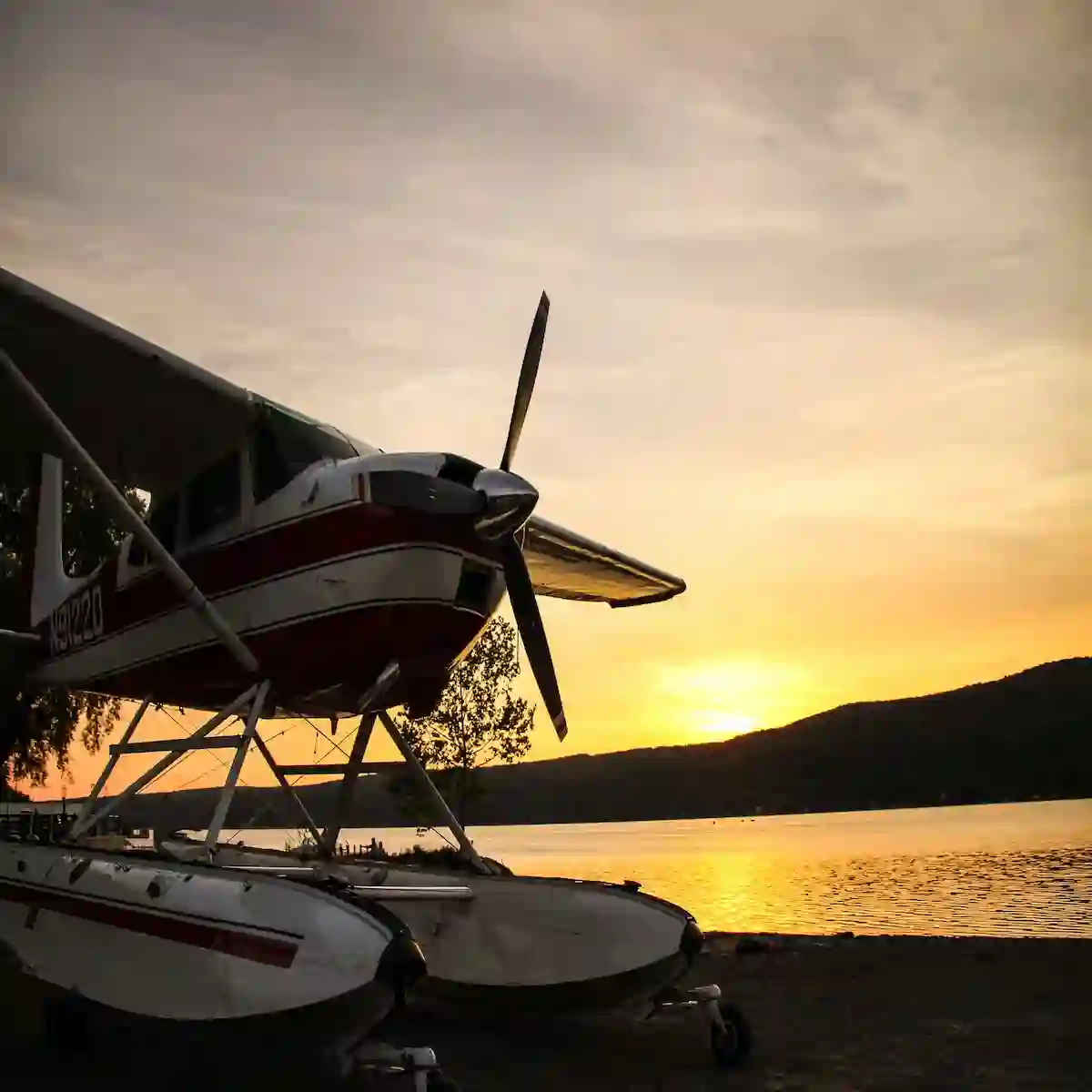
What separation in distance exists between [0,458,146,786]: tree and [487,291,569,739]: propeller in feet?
39.7

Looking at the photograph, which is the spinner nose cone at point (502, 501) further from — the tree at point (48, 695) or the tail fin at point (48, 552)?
the tree at point (48, 695)

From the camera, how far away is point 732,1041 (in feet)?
21.3

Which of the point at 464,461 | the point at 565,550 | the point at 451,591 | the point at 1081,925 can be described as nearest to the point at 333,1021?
the point at 451,591

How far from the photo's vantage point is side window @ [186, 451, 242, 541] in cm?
807

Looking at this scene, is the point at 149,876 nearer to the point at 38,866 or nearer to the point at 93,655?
the point at 38,866

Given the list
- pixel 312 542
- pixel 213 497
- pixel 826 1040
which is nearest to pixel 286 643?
pixel 312 542

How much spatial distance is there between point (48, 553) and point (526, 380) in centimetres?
669

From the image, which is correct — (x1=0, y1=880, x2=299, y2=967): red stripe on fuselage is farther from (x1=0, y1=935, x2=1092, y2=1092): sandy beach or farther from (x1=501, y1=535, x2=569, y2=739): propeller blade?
(x1=501, y1=535, x2=569, y2=739): propeller blade

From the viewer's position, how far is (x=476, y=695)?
99.6 ft

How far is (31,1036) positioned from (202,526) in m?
3.81

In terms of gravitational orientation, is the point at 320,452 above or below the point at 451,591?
above

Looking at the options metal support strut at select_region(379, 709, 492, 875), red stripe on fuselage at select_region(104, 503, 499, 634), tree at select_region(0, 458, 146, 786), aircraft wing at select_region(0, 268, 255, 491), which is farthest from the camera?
tree at select_region(0, 458, 146, 786)

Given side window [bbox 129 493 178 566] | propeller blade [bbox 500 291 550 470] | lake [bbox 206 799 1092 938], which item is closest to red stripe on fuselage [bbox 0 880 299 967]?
side window [bbox 129 493 178 566]

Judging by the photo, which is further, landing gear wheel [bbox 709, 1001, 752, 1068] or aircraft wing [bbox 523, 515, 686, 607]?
aircraft wing [bbox 523, 515, 686, 607]
